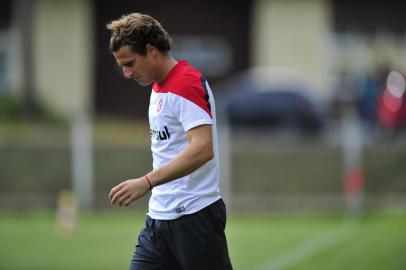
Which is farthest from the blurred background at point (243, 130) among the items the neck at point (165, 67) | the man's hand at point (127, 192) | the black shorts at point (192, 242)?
the man's hand at point (127, 192)

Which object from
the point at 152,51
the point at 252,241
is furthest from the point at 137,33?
the point at 252,241

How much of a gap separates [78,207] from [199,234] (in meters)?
14.0

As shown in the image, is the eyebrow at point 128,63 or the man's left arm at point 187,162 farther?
the eyebrow at point 128,63

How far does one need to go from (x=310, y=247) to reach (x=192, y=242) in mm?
7800

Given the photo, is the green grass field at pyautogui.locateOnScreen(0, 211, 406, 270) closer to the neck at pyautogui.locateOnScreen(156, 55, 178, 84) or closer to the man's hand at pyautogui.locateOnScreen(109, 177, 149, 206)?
the neck at pyautogui.locateOnScreen(156, 55, 178, 84)

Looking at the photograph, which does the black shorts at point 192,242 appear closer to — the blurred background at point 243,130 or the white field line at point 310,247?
the blurred background at point 243,130

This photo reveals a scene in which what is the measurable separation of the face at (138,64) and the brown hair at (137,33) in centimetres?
3

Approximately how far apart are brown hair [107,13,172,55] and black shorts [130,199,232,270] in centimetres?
96

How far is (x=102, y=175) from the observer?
20.3 metres

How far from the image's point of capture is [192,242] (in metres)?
6.15

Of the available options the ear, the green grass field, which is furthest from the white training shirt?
the green grass field

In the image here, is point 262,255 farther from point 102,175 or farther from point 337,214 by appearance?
point 102,175

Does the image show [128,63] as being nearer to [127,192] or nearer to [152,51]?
[152,51]

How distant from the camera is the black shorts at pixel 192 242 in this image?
6148 mm
